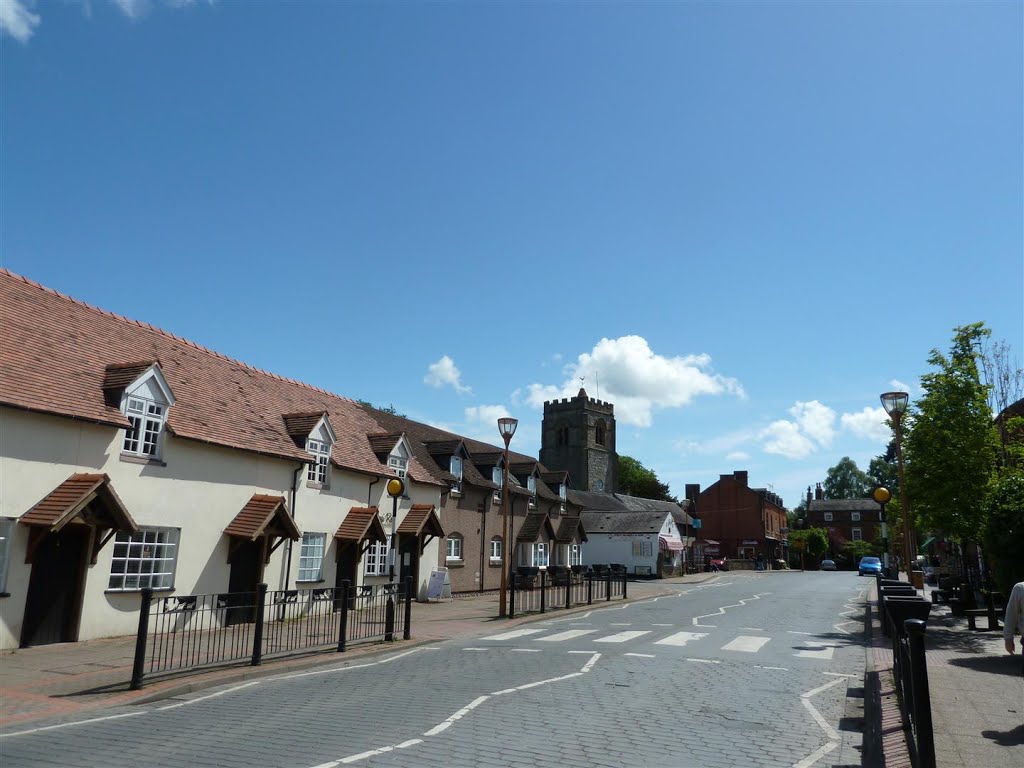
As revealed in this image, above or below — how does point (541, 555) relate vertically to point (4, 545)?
below

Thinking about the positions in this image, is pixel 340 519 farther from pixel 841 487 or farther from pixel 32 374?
pixel 841 487

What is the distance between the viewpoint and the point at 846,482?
117688 millimetres

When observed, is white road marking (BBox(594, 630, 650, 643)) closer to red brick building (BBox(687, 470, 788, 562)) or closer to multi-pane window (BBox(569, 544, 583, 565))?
multi-pane window (BBox(569, 544, 583, 565))

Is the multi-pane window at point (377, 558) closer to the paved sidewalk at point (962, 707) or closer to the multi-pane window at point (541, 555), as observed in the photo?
the multi-pane window at point (541, 555)

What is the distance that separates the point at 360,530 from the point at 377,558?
295cm

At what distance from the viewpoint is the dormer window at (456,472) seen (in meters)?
31.9

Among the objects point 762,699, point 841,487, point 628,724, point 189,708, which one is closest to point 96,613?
point 189,708

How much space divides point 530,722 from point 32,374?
12625 millimetres

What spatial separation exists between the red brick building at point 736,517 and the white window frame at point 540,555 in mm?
45656

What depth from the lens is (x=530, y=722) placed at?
8.22 metres

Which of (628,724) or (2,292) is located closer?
(628,724)

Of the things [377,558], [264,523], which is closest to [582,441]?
[377,558]

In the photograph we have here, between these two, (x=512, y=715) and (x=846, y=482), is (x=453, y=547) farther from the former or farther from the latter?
(x=846, y=482)

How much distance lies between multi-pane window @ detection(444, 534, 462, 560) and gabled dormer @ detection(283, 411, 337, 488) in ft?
32.4
